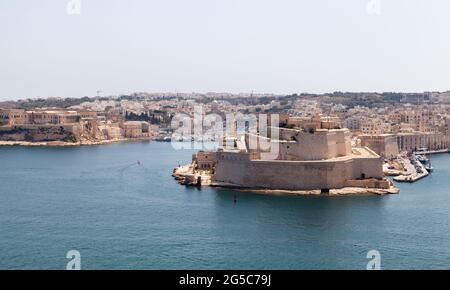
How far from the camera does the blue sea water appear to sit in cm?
631

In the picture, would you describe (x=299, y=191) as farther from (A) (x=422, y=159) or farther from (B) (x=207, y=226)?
(A) (x=422, y=159)

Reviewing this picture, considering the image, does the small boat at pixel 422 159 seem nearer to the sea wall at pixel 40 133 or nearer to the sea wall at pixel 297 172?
the sea wall at pixel 297 172

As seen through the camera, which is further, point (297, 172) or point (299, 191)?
point (297, 172)

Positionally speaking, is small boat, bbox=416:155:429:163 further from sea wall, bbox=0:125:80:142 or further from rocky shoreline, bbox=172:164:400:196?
sea wall, bbox=0:125:80:142

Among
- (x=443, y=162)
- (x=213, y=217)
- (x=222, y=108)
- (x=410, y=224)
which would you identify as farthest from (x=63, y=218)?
(x=222, y=108)

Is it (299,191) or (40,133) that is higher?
(40,133)

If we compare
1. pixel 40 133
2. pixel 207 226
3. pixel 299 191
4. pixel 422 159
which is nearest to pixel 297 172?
pixel 299 191

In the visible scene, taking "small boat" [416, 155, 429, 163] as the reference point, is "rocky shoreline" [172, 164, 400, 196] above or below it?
below

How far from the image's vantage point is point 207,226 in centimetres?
803

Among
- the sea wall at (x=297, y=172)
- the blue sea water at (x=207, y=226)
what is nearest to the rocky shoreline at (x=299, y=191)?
the sea wall at (x=297, y=172)

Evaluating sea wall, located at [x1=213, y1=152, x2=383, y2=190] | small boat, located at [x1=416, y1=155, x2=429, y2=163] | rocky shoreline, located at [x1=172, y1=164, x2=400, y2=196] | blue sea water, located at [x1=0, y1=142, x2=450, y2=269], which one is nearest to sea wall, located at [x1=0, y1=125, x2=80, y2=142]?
blue sea water, located at [x1=0, y1=142, x2=450, y2=269]

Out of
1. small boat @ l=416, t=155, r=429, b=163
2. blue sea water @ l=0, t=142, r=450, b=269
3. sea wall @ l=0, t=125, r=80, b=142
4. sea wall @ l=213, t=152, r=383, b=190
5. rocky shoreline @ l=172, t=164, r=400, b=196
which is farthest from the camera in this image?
sea wall @ l=0, t=125, r=80, b=142

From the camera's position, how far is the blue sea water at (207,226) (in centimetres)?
631

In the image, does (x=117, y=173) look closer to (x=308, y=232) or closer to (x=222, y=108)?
(x=308, y=232)
